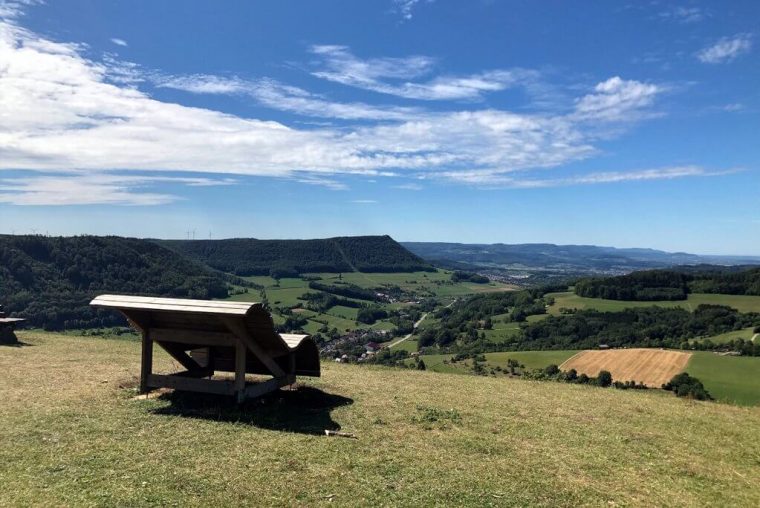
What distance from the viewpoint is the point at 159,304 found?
31.9 feet

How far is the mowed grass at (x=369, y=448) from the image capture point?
593cm

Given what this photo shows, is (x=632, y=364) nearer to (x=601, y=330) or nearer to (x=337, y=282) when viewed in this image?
(x=601, y=330)

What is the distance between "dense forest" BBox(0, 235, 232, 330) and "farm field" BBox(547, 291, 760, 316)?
73.8m

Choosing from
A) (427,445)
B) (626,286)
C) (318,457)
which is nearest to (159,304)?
(318,457)

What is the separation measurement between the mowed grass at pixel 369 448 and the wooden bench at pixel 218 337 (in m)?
0.41

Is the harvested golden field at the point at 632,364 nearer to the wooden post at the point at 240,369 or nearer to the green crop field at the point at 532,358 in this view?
the green crop field at the point at 532,358

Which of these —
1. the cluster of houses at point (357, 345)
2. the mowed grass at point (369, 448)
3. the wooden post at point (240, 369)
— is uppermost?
the wooden post at point (240, 369)

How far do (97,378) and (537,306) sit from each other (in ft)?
361

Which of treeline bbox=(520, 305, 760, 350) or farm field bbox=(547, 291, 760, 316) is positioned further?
farm field bbox=(547, 291, 760, 316)

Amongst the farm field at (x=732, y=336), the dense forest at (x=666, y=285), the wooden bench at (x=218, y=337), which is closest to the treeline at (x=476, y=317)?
the dense forest at (x=666, y=285)

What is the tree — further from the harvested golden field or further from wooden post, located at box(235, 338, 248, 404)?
wooden post, located at box(235, 338, 248, 404)

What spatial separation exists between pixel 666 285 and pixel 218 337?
12931 centimetres

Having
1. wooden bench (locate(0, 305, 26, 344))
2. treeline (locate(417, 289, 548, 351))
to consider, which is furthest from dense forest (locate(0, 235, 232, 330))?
wooden bench (locate(0, 305, 26, 344))

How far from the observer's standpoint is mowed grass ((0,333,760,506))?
5.93m
